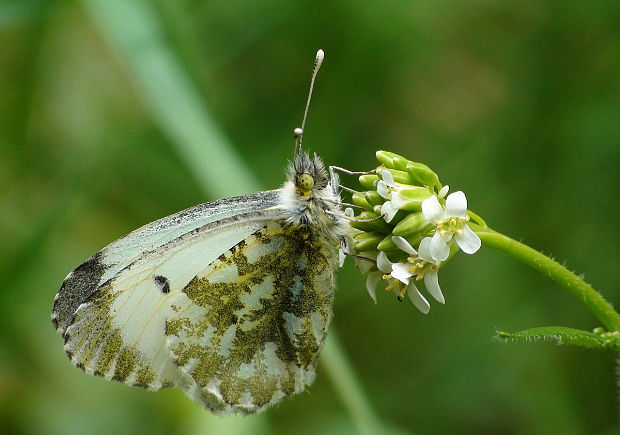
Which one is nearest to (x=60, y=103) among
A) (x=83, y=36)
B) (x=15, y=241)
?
(x=83, y=36)

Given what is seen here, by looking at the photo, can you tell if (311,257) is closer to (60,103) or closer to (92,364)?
(92,364)

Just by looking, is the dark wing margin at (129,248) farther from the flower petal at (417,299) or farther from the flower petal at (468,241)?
the flower petal at (468,241)

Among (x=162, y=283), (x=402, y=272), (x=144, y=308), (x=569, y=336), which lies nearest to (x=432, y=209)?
(x=402, y=272)

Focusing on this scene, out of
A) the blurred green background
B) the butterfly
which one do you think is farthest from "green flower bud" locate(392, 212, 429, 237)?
the blurred green background

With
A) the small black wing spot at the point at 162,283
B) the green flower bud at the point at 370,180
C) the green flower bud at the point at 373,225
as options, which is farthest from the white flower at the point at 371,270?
the small black wing spot at the point at 162,283

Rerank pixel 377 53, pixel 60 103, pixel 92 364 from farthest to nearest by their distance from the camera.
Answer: pixel 60 103
pixel 377 53
pixel 92 364

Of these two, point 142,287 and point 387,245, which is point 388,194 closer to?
point 387,245

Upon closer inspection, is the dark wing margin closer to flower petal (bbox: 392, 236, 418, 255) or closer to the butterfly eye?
the butterfly eye
